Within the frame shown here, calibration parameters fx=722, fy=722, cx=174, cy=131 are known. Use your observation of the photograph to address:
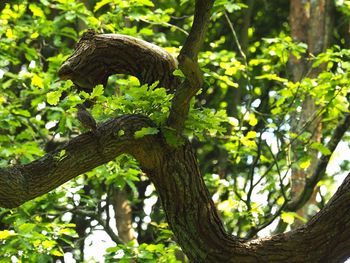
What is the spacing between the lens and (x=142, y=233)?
899 cm

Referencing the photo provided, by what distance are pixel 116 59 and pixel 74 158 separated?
0.69m

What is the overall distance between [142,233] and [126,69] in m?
5.08

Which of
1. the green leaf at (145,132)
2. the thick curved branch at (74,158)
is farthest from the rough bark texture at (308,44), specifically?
the green leaf at (145,132)

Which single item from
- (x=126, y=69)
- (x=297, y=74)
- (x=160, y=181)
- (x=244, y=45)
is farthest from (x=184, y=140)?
(x=244, y=45)

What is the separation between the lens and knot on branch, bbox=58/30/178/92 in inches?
158

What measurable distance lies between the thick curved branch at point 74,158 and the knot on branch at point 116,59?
14.6 inches

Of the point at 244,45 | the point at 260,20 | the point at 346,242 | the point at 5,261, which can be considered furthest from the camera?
the point at 260,20

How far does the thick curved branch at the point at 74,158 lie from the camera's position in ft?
11.7

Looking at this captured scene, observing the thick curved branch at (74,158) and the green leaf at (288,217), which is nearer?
the thick curved branch at (74,158)

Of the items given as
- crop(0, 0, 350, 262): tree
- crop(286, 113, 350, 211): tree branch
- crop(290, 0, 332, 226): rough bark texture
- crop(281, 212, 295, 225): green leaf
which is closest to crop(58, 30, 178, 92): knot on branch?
crop(0, 0, 350, 262): tree

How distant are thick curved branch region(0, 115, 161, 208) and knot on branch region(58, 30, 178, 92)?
37cm

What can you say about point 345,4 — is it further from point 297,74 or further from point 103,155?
point 103,155

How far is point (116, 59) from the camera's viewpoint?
4.09 meters

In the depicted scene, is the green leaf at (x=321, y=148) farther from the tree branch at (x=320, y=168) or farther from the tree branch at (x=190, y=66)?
the tree branch at (x=190, y=66)
